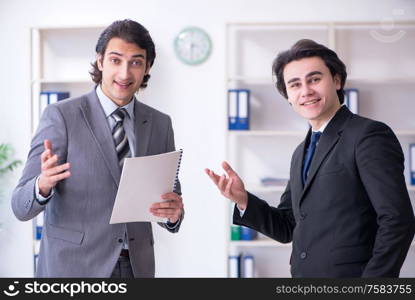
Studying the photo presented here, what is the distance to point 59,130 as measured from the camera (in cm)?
138

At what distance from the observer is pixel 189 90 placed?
3.06 meters

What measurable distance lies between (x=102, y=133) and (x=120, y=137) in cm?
6

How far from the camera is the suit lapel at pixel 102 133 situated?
1401 mm

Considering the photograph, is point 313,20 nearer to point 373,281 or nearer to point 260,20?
point 260,20

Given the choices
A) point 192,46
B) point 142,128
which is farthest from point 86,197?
point 192,46

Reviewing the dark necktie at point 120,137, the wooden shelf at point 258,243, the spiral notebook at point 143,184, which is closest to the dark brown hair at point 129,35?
the dark necktie at point 120,137

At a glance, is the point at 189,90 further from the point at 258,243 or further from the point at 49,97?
the point at 258,243

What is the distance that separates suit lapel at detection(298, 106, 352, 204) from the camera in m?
1.29

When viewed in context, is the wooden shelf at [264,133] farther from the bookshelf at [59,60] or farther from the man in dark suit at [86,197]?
the man in dark suit at [86,197]

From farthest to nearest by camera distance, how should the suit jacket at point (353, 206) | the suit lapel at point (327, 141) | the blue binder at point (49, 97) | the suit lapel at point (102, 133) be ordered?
the blue binder at point (49, 97) < the suit lapel at point (102, 133) < the suit lapel at point (327, 141) < the suit jacket at point (353, 206)

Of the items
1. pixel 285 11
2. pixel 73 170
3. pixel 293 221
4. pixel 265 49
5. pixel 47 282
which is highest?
pixel 285 11

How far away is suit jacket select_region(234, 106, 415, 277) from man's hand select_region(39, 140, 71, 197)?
1.78ft

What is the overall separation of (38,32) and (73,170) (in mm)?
1757

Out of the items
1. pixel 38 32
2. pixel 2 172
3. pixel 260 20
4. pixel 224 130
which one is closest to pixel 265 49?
pixel 260 20
